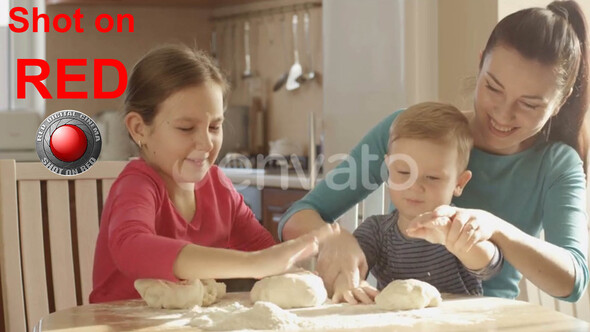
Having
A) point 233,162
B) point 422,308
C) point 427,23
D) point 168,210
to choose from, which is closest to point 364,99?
point 427,23

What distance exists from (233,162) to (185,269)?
6.47ft

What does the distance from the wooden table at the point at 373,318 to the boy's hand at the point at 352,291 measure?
23mm

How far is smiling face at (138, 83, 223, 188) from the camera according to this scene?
3.80 ft

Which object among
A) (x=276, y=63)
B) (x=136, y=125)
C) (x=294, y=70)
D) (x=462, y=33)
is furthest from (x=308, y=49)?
(x=136, y=125)

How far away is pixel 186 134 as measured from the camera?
1.17 meters

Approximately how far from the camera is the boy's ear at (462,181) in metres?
1.20

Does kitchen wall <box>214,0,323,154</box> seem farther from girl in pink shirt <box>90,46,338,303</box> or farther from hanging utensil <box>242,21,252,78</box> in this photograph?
girl in pink shirt <box>90,46,338,303</box>

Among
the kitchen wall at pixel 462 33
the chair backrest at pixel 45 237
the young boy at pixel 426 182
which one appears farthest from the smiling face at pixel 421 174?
the kitchen wall at pixel 462 33

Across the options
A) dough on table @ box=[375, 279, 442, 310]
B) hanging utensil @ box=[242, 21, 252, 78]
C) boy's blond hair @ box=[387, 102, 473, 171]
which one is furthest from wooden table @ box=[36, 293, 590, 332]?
hanging utensil @ box=[242, 21, 252, 78]

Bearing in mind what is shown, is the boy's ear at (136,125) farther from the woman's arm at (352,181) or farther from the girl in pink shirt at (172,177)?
the woman's arm at (352,181)

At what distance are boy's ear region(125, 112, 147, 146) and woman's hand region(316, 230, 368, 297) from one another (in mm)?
310

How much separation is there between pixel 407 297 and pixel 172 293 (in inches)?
10.7

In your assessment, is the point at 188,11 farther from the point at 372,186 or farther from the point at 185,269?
the point at 185,269

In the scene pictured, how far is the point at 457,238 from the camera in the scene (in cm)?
96
